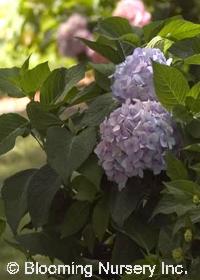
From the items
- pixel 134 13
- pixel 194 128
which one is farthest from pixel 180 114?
pixel 134 13

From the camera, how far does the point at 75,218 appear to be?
1942 mm

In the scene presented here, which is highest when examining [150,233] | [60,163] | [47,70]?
[47,70]

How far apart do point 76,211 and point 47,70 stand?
0.37 metres

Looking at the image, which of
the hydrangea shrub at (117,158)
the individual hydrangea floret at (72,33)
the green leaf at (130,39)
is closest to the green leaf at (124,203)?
the hydrangea shrub at (117,158)

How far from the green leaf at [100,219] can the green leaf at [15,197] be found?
0.58 feet

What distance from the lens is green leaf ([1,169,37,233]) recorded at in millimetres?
1910

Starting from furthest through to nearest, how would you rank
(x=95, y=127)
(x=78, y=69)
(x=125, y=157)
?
(x=78, y=69), (x=95, y=127), (x=125, y=157)

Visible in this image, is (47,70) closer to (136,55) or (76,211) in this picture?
(136,55)

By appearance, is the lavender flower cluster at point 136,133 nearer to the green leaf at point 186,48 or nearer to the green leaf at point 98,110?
the green leaf at point 98,110

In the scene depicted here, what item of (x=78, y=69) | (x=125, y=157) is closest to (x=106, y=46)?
(x=78, y=69)

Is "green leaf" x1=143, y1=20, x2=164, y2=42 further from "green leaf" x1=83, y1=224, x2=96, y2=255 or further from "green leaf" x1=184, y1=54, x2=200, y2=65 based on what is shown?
"green leaf" x1=83, y1=224, x2=96, y2=255

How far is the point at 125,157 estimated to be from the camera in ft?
5.90

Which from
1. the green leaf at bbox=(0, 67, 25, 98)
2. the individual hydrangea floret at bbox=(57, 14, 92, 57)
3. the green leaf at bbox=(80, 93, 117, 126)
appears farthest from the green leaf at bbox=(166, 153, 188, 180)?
the individual hydrangea floret at bbox=(57, 14, 92, 57)

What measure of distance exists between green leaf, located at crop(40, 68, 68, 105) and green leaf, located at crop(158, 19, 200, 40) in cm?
29
